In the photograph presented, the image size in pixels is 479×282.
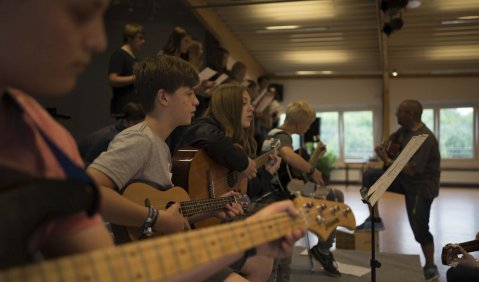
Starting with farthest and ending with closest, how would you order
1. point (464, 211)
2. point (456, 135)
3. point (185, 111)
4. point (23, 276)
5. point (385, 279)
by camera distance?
1. point (456, 135)
2. point (464, 211)
3. point (385, 279)
4. point (185, 111)
5. point (23, 276)

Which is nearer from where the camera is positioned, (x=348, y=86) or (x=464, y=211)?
(x=464, y=211)

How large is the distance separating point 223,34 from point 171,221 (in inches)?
341

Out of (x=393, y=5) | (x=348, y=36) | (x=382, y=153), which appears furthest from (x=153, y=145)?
(x=348, y=36)

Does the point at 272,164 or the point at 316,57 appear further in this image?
the point at 316,57

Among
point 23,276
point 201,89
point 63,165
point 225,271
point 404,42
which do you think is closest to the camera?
point 23,276

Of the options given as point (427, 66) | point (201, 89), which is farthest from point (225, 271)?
point (427, 66)

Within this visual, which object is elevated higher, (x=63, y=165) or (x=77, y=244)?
(x=63, y=165)

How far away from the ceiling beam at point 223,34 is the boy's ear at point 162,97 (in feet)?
19.2

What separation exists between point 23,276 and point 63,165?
0.24 meters

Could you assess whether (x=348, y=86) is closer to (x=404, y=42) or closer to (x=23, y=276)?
(x=404, y=42)

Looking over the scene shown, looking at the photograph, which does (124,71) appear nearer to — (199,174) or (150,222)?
(199,174)

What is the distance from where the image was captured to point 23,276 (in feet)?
2.38

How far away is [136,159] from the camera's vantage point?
194cm

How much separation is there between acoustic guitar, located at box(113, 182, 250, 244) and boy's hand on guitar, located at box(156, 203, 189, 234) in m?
0.08
